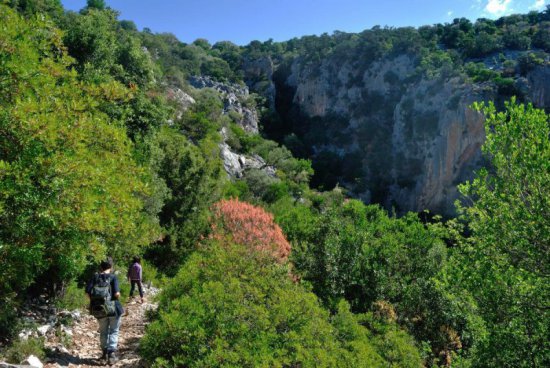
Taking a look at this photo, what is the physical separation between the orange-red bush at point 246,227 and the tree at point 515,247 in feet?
20.7

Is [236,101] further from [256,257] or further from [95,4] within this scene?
[256,257]

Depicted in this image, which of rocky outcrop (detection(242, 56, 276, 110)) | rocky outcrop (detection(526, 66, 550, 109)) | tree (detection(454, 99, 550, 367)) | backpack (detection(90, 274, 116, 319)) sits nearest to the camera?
backpack (detection(90, 274, 116, 319))

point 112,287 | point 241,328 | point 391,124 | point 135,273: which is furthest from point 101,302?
point 391,124

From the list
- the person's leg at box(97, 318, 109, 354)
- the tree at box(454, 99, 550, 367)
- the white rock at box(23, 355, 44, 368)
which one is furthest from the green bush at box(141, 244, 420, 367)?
the tree at box(454, 99, 550, 367)

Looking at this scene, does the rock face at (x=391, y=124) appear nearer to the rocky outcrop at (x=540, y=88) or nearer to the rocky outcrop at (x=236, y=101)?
the rocky outcrop at (x=540, y=88)

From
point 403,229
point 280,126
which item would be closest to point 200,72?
point 280,126

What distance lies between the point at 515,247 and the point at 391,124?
6588 centimetres

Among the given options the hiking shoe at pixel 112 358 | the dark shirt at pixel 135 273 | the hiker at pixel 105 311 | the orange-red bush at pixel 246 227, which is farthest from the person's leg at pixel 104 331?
the orange-red bush at pixel 246 227

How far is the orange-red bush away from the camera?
532 inches

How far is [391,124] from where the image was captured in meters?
69.9

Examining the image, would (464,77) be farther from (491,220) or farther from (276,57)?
(491,220)

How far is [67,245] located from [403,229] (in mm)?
20379

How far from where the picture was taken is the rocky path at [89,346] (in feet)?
21.6

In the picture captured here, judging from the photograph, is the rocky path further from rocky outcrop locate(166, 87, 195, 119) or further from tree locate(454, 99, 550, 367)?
rocky outcrop locate(166, 87, 195, 119)
